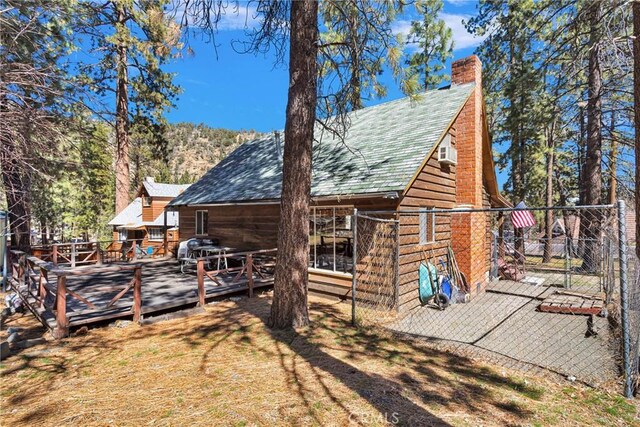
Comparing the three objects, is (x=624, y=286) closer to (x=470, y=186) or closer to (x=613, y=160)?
(x=470, y=186)

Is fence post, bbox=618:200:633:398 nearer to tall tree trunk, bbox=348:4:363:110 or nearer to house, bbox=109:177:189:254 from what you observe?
tall tree trunk, bbox=348:4:363:110

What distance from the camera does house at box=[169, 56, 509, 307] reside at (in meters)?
8.42

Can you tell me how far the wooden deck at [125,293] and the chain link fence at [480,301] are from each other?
3575mm

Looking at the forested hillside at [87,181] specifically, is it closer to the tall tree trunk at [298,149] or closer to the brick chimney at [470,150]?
the tall tree trunk at [298,149]

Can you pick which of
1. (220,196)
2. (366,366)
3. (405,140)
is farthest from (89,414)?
(220,196)

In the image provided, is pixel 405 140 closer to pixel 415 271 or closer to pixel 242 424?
pixel 415 271

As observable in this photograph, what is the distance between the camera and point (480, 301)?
9.45m

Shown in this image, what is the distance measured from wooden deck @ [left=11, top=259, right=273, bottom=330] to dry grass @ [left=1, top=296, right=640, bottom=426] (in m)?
0.78

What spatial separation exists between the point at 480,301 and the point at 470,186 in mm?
3548

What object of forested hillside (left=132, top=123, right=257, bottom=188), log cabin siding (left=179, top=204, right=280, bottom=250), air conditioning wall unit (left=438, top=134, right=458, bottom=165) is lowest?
log cabin siding (left=179, top=204, right=280, bottom=250)

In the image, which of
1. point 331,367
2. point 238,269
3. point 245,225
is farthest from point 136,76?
point 331,367

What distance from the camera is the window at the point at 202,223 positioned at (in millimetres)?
14797

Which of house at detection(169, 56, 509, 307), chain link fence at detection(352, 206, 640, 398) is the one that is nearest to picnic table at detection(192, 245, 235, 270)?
house at detection(169, 56, 509, 307)

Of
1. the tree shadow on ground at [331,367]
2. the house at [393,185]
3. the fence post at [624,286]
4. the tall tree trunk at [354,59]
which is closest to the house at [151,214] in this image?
the house at [393,185]
